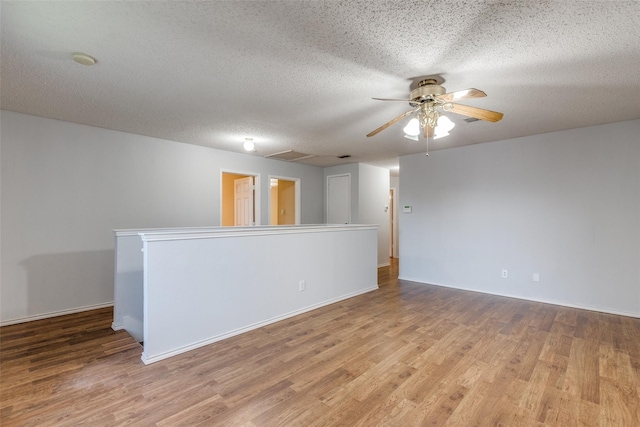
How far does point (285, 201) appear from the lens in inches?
277

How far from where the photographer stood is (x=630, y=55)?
210 centimetres

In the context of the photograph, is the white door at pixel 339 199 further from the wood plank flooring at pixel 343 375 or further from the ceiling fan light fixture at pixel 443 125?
the ceiling fan light fixture at pixel 443 125

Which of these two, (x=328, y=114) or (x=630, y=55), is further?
(x=328, y=114)

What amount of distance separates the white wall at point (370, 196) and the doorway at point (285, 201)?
86 cm

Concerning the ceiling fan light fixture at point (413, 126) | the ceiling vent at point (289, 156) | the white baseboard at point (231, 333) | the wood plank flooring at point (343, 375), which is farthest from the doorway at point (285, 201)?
the ceiling fan light fixture at point (413, 126)

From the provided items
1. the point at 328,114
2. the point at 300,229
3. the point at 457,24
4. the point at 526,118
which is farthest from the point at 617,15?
the point at 300,229

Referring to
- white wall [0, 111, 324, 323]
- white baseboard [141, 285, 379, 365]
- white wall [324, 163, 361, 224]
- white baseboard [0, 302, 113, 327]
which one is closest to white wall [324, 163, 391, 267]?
white wall [324, 163, 361, 224]

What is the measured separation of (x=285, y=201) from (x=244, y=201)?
1.14m

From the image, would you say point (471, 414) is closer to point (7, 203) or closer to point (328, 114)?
point (328, 114)

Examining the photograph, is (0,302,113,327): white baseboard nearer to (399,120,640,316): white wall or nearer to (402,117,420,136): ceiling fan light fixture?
(402,117,420,136): ceiling fan light fixture

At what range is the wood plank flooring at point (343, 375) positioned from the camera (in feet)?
6.02

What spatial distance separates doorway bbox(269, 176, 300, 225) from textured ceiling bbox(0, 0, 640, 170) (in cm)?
312

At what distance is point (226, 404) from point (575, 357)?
116 inches

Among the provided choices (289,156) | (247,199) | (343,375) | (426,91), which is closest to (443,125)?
(426,91)
